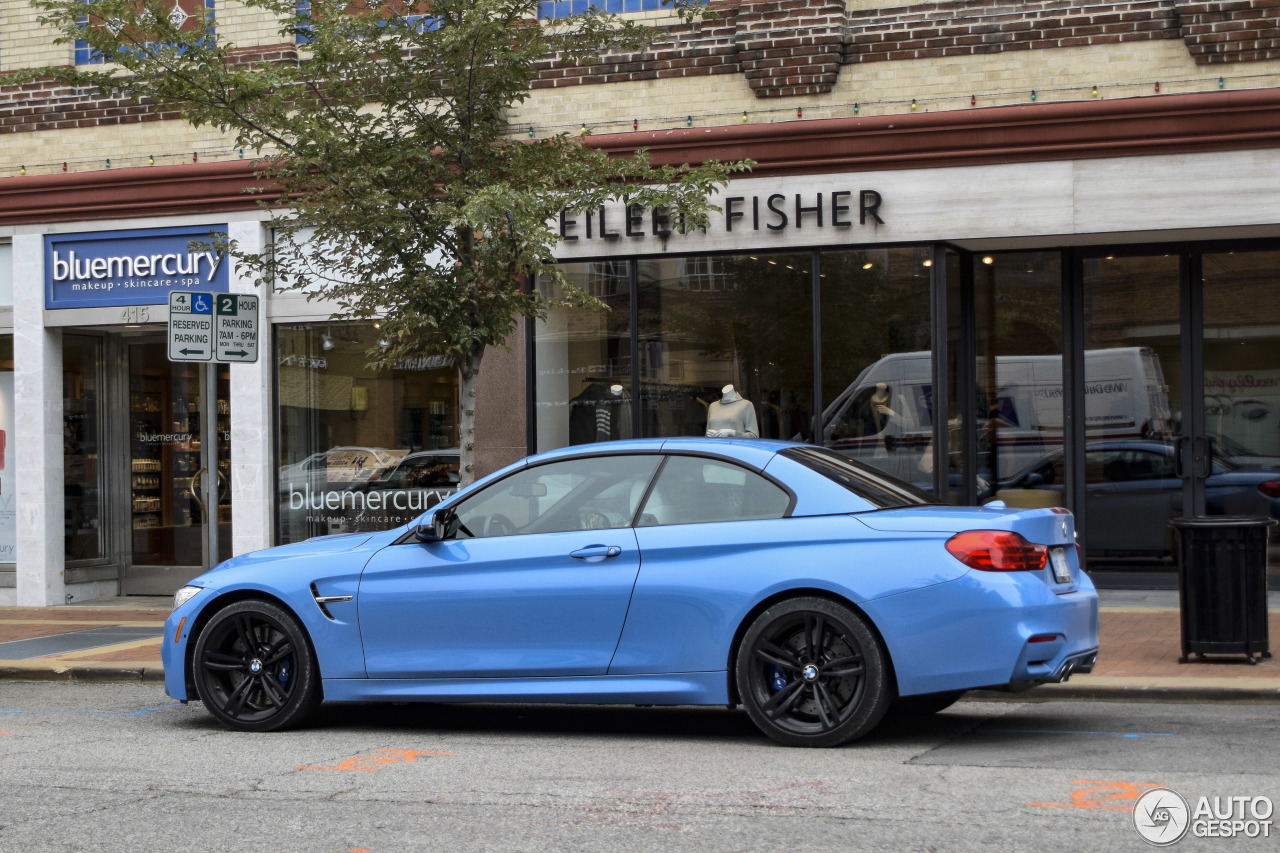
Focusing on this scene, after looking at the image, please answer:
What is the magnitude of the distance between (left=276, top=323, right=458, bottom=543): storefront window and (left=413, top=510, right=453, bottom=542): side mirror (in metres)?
6.88

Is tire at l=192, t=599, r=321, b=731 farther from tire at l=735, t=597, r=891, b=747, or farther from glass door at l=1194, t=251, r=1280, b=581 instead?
glass door at l=1194, t=251, r=1280, b=581

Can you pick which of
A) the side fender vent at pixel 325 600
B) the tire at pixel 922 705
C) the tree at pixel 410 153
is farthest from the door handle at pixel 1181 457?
the side fender vent at pixel 325 600

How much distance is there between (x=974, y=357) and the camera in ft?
45.5

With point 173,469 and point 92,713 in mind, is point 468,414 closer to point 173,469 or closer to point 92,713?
point 92,713

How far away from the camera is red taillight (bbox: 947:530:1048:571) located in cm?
650

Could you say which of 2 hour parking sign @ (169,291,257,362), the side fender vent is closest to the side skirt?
the side fender vent

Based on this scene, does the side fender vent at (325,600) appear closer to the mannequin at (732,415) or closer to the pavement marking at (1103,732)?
the pavement marking at (1103,732)

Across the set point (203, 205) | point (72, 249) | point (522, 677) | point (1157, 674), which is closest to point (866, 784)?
point (522, 677)

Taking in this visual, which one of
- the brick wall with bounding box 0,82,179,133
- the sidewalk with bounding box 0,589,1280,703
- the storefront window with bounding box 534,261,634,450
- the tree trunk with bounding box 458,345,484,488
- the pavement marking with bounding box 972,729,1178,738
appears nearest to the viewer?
the pavement marking with bounding box 972,729,1178,738

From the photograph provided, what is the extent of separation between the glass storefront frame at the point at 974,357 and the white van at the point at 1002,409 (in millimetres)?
94

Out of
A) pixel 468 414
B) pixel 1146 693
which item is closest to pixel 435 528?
pixel 468 414

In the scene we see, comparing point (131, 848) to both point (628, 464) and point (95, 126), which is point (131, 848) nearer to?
point (628, 464)

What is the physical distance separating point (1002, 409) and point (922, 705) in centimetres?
673

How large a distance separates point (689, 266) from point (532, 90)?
94.7 inches
